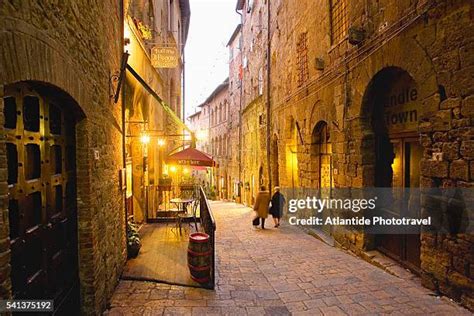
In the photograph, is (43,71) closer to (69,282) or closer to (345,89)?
(69,282)

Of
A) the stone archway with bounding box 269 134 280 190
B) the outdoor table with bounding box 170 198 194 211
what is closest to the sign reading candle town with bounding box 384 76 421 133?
the outdoor table with bounding box 170 198 194 211

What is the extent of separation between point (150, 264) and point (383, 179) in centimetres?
484

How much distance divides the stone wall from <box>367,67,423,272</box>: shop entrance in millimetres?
4754

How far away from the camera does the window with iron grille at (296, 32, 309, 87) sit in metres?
9.38

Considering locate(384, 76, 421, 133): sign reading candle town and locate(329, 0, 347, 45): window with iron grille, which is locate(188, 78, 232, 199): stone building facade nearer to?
locate(329, 0, 347, 45): window with iron grille

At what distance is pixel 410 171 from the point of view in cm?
539

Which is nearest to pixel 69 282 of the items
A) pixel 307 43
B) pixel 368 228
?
pixel 368 228

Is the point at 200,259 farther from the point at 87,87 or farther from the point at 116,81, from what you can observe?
the point at 116,81

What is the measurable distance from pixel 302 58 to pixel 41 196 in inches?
338

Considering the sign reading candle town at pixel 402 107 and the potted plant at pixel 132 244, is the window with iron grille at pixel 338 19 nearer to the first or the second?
the sign reading candle town at pixel 402 107

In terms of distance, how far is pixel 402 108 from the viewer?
5.48 m

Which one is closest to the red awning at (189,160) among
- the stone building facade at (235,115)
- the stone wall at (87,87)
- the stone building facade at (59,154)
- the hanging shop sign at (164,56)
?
the hanging shop sign at (164,56)

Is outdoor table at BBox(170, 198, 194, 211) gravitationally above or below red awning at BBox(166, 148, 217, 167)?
below

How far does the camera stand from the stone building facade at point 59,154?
2.15m
